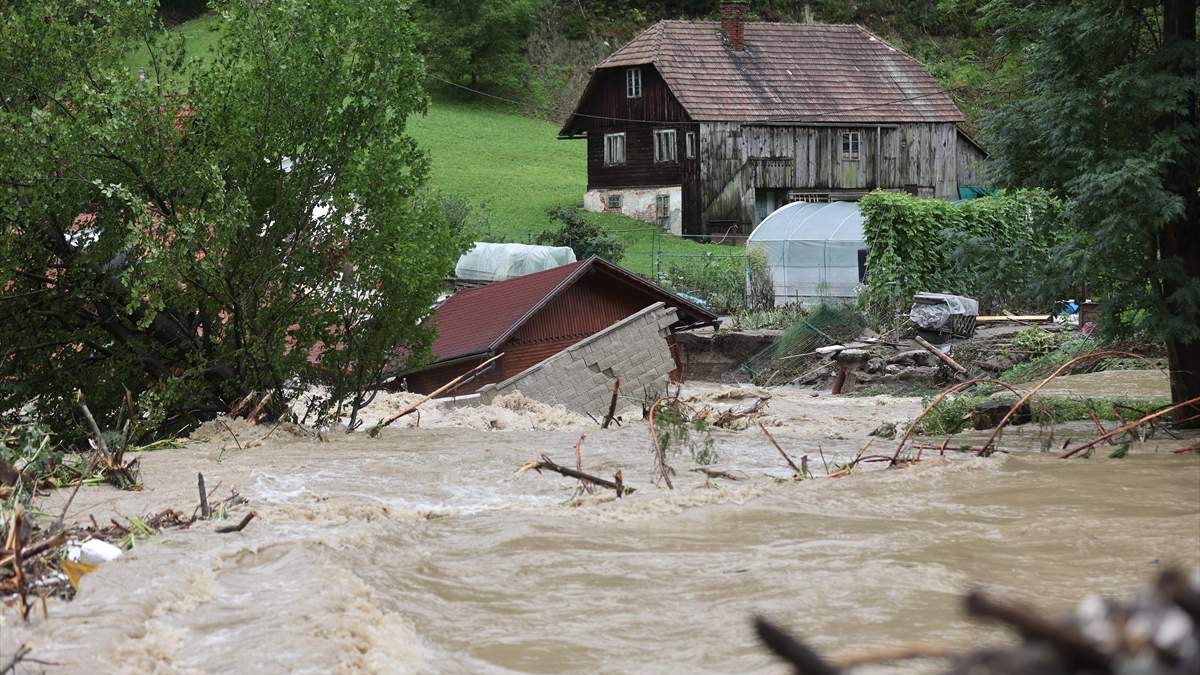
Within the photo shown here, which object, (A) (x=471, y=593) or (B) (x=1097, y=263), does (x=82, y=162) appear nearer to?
(A) (x=471, y=593)

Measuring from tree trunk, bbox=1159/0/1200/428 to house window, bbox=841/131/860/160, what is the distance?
34563 millimetres

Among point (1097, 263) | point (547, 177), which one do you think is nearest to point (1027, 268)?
point (1097, 263)

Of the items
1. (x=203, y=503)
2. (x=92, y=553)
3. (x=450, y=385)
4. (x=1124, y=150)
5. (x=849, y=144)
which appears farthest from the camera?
(x=849, y=144)

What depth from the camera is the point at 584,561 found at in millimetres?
9852

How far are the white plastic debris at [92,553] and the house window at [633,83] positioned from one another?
44.6m

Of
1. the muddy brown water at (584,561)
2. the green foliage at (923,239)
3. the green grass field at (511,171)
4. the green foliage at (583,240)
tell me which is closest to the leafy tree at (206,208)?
the muddy brown water at (584,561)

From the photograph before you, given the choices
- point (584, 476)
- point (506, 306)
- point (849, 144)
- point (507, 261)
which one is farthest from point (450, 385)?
point (849, 144)

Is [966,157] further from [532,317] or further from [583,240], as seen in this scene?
[532,317]

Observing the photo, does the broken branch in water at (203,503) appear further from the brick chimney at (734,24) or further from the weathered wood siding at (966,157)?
the weathered wood siding at (966,157)

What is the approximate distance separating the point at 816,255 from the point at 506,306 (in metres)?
14.7

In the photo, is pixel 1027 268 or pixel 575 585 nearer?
pixel 575 585

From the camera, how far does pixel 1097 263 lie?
53.0 ft

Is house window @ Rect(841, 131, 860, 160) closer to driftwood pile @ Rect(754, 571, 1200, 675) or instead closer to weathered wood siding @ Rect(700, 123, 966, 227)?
weathered wood siding @ Rect(700, 123, 966, 227)

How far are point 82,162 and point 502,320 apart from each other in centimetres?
1045
